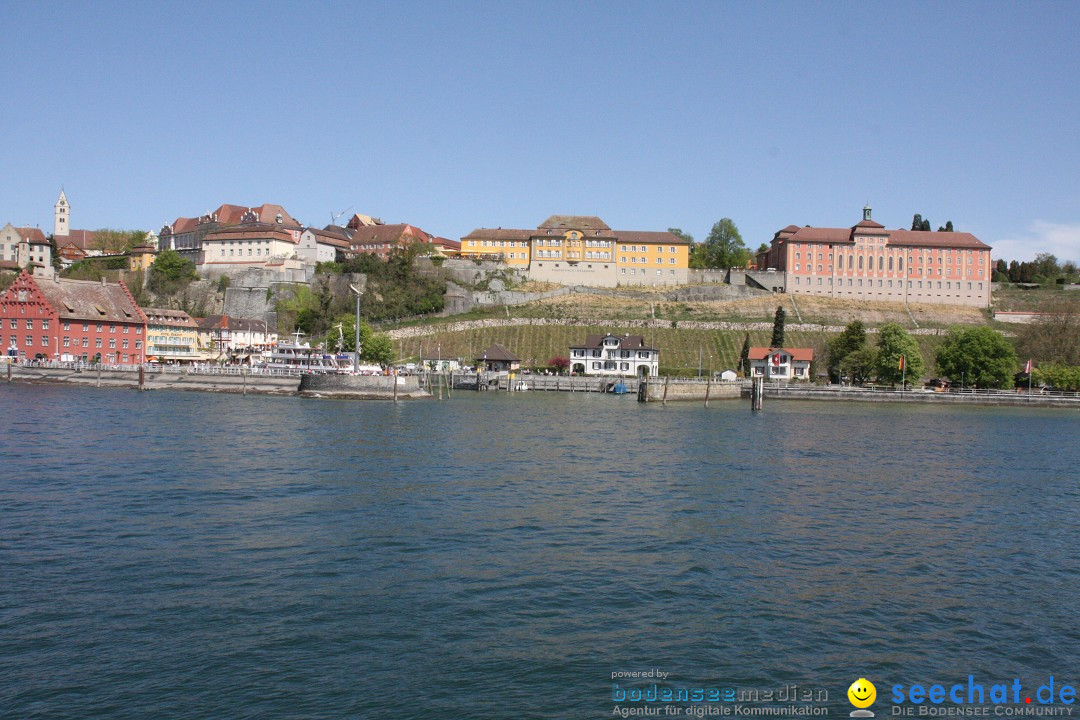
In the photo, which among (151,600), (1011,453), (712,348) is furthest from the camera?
(712,348)

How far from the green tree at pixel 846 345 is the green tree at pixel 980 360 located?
7.75 m

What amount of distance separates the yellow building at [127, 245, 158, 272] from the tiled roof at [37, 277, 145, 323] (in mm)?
30611

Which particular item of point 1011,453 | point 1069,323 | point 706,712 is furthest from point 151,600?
point 1069,323

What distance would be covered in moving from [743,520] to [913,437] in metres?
26.1

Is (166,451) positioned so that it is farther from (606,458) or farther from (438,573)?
(438,573)

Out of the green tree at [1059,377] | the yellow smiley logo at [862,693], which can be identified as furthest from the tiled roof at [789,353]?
the yellow smiley logo at [862,693]

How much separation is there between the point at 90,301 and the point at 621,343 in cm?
4989

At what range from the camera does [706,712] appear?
34.1 ft

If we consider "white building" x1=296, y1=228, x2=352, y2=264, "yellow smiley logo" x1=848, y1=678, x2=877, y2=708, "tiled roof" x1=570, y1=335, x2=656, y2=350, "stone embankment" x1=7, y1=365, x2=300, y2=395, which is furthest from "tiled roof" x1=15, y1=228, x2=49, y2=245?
"yellow smiley logo" x1=848, y1=678, x2=877, y2=708

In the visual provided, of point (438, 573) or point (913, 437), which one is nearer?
point (438, 573)
